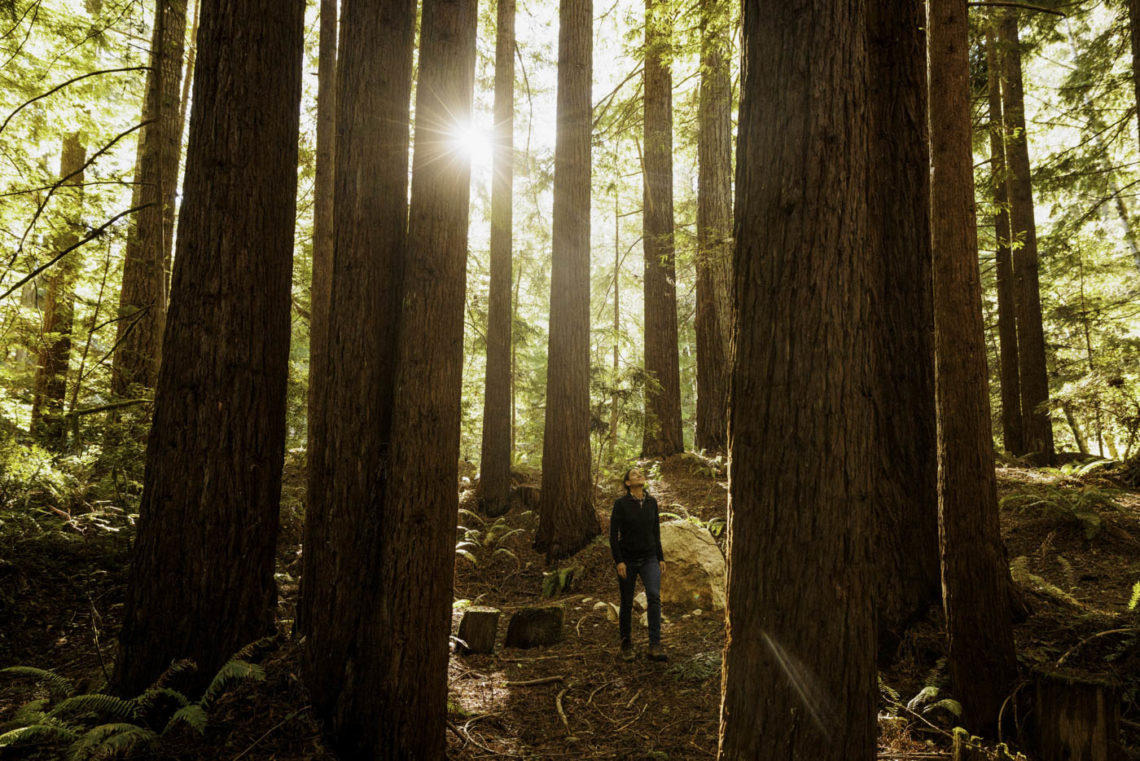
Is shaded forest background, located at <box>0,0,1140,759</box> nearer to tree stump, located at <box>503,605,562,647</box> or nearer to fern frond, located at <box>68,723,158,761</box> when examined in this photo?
fern frond, located at <box>68,723,158,761</box>

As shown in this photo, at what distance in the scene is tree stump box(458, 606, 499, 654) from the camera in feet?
19.8

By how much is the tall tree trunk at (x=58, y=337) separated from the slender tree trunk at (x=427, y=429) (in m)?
4.42

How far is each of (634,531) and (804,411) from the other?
4165mm

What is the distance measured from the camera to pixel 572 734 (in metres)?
4.45

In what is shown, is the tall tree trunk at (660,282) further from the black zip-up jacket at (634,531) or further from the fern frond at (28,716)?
the fern frond at (28,716)

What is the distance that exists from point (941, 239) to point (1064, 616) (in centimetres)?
377

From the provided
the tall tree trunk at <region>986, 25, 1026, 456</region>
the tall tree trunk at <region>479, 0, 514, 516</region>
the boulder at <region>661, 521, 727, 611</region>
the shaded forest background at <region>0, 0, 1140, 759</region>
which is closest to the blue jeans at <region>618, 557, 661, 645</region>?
the shaded forest background at <region>0, 0, 1140, 759</region>

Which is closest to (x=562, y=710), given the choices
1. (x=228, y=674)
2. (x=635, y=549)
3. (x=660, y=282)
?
(x=635, y=549)

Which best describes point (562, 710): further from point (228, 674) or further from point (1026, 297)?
point (1026, 297)

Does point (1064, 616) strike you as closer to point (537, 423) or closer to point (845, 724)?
point (845, 724)

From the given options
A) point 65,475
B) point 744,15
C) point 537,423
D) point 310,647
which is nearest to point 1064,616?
point 744,15

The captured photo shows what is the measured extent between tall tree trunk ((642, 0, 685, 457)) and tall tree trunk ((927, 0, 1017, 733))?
277 inches

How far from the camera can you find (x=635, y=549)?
6.28 m

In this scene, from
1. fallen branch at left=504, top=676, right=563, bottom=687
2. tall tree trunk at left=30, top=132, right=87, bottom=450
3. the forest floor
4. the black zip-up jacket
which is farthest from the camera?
tall tree trunk at left=30, top=132, right=87, bottom=450
